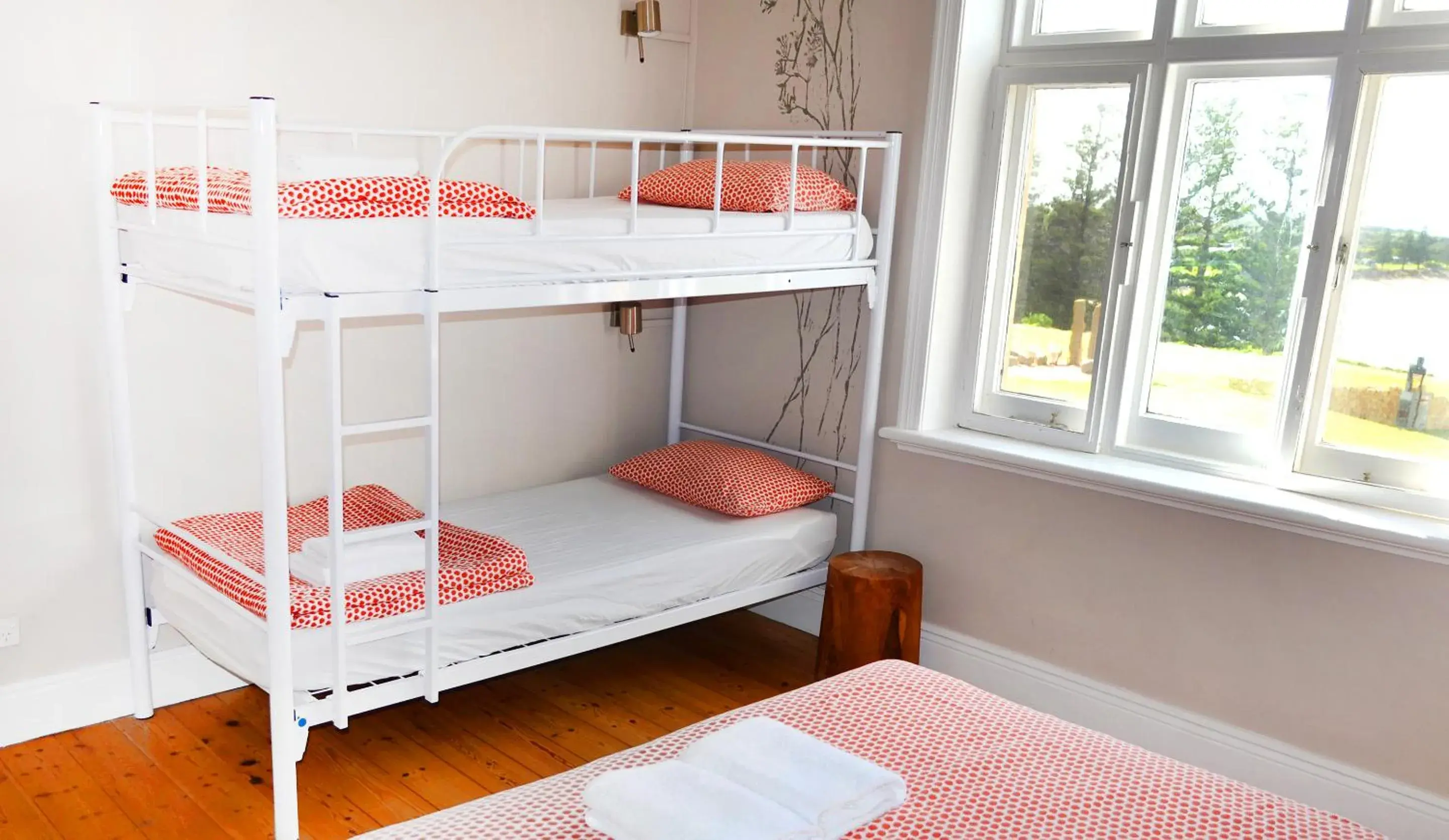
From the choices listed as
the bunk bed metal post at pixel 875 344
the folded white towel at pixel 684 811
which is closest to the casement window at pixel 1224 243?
the bunk bed metal post at pixel 875 344

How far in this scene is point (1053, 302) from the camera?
3.32m

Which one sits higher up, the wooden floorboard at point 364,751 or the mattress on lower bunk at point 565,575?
the mattress on lower bunk at point 565,575

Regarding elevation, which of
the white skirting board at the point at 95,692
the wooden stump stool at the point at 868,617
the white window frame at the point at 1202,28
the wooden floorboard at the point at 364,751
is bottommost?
the wooden floorboard at the point at 364,751

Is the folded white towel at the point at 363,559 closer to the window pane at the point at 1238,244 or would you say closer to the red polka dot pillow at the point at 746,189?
the red polka dot pillow at the point at 746,189

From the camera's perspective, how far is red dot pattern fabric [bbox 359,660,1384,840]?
1.69 metres

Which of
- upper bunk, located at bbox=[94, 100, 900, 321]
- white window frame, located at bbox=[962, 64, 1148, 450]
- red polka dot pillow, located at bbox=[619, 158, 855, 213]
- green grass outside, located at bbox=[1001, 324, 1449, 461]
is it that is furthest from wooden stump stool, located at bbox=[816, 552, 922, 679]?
red polka dot pillow, located at bbox=[619, 158, 855, 213]

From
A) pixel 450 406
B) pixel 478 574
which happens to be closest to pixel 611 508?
pixel 450 406

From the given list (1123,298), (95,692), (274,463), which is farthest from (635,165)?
(95,692)

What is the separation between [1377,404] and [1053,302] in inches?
34.4

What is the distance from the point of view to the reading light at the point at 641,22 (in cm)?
366

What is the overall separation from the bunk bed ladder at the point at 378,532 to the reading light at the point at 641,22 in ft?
5.55

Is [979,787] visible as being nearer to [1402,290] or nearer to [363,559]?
[363,559]

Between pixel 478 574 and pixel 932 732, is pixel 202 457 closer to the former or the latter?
pixel 478 574

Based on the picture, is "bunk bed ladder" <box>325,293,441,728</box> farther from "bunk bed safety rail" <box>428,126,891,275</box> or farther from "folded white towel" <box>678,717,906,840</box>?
"folded white towel" <box>678,717,906,840</box>
